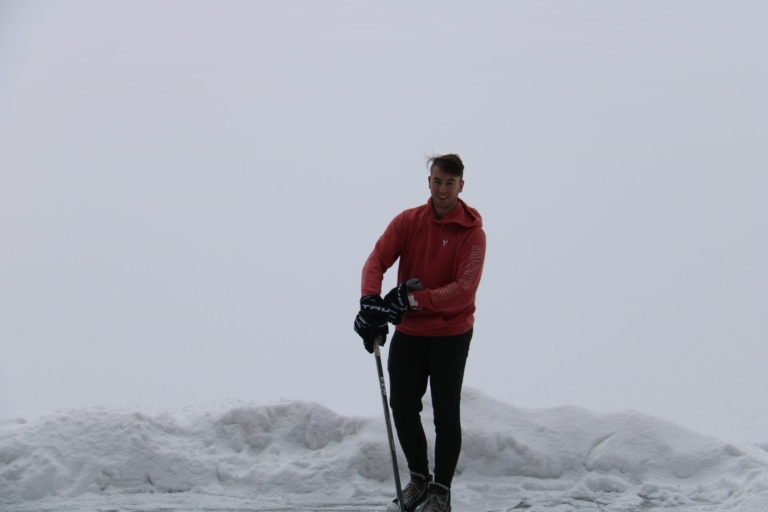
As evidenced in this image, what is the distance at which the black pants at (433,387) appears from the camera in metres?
3.90

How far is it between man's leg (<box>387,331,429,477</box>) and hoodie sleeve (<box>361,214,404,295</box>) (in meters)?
0.35

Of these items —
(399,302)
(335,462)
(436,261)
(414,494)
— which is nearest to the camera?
(399,302)

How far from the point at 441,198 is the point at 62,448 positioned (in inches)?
112

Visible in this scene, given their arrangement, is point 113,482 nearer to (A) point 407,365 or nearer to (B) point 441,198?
(A) point 407,365

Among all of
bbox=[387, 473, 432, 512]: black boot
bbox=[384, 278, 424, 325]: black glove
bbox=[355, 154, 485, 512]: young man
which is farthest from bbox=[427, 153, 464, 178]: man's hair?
bbox=[387, 473, 432, 512]: black boot

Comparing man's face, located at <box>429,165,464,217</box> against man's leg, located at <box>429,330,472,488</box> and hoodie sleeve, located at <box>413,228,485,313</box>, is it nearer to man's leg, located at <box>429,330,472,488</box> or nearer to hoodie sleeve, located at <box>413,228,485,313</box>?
hoodie sleeve, located at <box>413,228,485,313</box>

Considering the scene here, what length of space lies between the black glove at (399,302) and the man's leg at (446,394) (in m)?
0.26

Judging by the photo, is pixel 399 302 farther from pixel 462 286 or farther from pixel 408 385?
pixel 408 385

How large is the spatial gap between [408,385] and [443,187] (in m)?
1.06

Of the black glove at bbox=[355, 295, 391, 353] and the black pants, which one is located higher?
the black glove at bbox=[355, 295, 391, 353]

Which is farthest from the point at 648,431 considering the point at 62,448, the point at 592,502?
the point at 62,448

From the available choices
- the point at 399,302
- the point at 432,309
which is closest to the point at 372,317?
the point at 399,302

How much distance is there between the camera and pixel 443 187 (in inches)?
149

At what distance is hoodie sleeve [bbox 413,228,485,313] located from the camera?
148 inches
